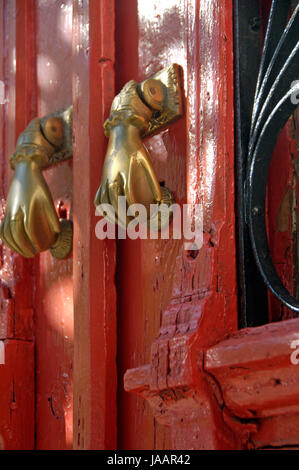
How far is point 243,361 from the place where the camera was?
135 cm

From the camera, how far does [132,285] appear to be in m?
1.82

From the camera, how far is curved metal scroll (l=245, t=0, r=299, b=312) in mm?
1529

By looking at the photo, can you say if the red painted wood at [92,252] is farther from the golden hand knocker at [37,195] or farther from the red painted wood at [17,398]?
the red painted wood at [17,398]

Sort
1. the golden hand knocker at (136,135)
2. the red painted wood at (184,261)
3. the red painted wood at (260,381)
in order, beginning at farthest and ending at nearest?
the golden hand knocker at (136,135)
the red painted wood at (184,261)
the red painted wood at (260,381)

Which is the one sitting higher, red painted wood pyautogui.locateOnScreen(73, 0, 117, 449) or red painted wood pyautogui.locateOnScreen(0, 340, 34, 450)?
red painted wood pyautogui.locateOnScreen(73, 0, 117, 449)

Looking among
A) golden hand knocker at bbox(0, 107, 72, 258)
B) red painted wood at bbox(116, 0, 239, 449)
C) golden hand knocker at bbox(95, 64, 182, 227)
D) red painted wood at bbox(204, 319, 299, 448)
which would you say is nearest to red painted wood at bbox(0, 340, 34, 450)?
golden hand knocker at bbox(0, 107, 72, 258)

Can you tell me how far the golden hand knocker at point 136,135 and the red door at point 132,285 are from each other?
3 centimetres

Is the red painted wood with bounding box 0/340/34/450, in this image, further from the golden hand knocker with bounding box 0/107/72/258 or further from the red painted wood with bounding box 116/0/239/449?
the red painted wood with bounding box 116/0/239/449

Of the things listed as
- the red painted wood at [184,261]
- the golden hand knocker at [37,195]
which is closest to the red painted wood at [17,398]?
the golden hand knocker at [37,195]

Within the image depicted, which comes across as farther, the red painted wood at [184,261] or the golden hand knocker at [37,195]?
the golden hand knocker at [37,195]

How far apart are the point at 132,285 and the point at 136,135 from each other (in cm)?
30

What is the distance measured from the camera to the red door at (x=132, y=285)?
1.41 meters

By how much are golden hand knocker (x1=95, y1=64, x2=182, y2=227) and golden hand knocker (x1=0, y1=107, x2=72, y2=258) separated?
25cm
